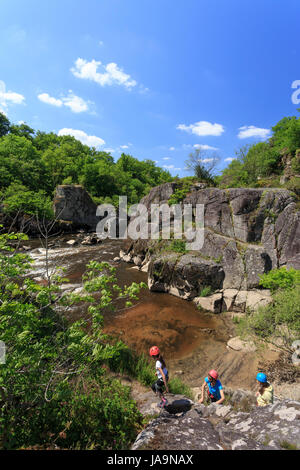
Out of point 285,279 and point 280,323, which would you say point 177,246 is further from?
point 280,323

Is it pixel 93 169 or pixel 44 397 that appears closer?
pixel 44 397

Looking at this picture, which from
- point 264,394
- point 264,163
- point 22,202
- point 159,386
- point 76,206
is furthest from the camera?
point 76,206

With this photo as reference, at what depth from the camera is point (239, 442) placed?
2637 mm

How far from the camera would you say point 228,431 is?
116 inches

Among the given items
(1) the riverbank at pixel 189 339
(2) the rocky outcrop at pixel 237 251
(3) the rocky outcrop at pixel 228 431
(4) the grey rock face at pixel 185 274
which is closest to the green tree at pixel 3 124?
(1) the riverbank at pixel 189 339

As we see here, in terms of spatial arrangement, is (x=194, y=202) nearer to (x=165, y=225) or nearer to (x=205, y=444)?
(x=165, y=225)

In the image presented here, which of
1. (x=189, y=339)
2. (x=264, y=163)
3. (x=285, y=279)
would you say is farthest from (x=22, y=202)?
(x=264, y=163)

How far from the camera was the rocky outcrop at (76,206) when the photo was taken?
36031 mm

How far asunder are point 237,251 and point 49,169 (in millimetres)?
46933

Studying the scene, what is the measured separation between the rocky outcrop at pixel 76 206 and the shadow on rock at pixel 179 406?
35.5 meters

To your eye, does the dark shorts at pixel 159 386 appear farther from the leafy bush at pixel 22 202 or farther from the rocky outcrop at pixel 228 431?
the leafy bush at pixel 22 202

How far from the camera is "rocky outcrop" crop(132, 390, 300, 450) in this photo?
258 cm

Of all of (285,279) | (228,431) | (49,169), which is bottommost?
(228,431)
